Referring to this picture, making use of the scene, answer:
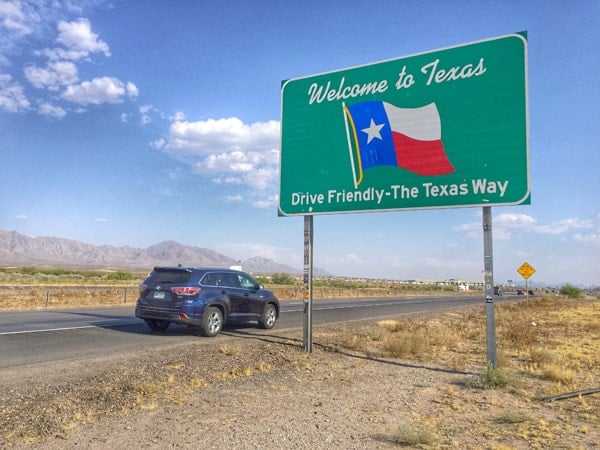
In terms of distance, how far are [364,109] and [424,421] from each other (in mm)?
7363

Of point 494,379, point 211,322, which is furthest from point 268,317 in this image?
point 494,379

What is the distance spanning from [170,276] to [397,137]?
6.87 m

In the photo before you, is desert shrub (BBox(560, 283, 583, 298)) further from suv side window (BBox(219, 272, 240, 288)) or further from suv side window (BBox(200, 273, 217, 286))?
suv side window (BBox(200, 273, 217, 286))

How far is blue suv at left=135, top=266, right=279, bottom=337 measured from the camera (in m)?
12.6

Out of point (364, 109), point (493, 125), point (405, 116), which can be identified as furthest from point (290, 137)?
point (493, 125)

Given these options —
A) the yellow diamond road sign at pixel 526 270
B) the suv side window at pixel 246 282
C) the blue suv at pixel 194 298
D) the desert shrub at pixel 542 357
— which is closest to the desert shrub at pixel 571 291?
the yellow diamond road sign at pixel 526 270

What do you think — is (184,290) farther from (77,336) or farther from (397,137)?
(397,137)

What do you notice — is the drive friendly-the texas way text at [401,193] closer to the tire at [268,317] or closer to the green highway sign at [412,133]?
the green highway sign at [412,133]

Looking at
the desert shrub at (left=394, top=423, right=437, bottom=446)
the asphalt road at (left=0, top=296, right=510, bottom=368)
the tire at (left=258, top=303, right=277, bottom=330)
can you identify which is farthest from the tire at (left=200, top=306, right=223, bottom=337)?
the desert shrub at (left=394, top=423, right=437, bottom=446)

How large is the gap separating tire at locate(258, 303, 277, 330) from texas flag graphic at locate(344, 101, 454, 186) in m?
6.14

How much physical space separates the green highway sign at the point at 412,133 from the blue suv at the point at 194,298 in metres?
3.14

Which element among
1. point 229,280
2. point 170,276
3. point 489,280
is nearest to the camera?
point 489,280

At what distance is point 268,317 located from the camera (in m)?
15.5

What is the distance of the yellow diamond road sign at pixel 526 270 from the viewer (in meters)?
38.9
